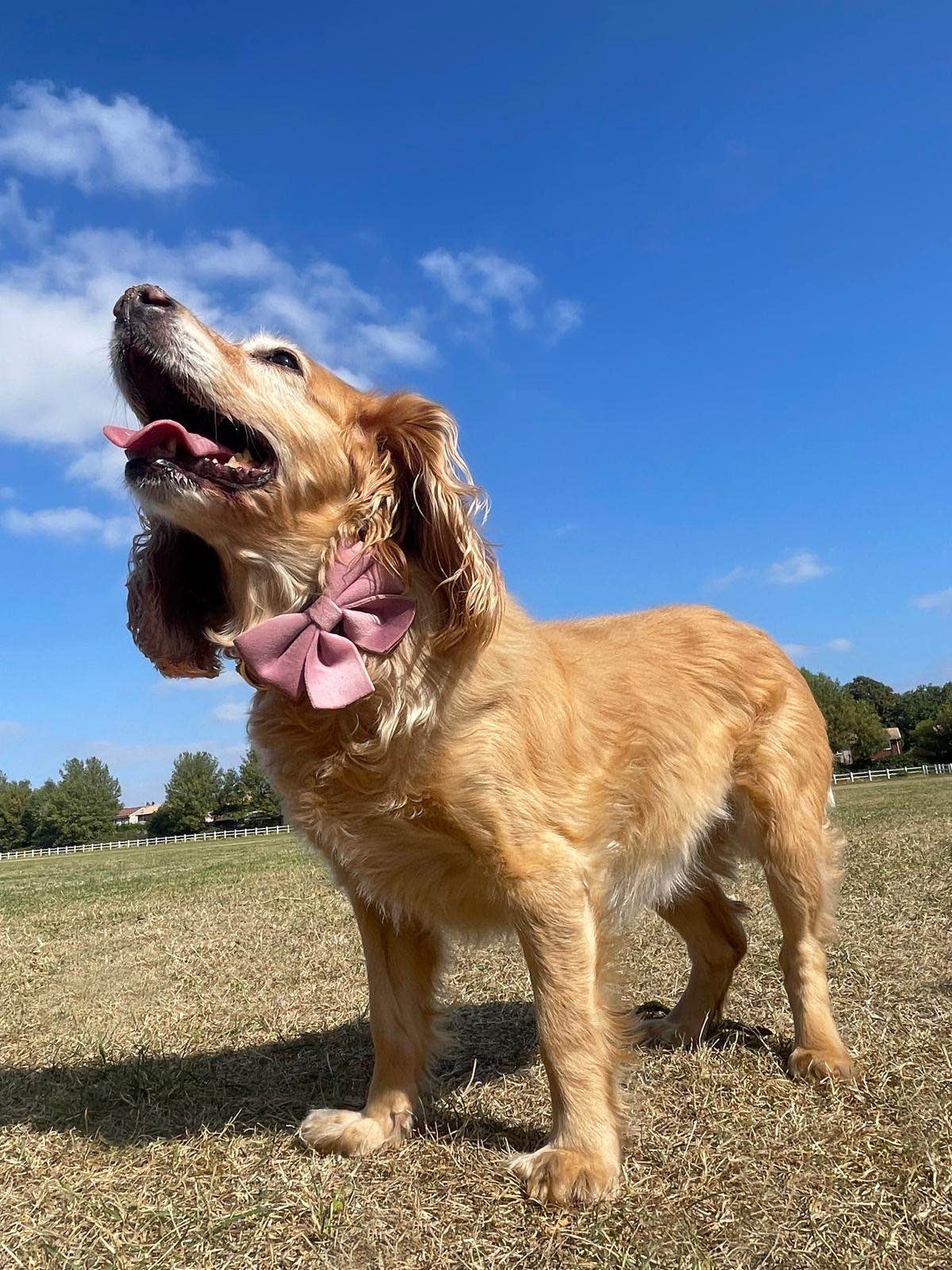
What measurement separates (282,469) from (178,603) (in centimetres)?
67

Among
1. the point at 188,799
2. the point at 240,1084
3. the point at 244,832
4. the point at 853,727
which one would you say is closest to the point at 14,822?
the point at 188,799

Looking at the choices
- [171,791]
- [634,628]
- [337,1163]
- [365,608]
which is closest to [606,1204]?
[337,1163]

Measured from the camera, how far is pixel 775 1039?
3.40m

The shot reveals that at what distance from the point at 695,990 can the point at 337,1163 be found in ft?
5.72

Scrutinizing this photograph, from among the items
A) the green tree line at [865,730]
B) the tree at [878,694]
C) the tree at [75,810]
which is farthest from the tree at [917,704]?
the tree at [75,810]

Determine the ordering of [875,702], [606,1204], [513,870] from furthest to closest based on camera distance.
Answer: [875,702] → [513,870] → [606,1204]

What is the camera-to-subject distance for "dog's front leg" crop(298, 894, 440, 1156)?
268cm

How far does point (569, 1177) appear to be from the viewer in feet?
7.29

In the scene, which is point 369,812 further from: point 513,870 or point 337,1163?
point 337,1163

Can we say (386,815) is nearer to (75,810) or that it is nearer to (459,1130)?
(459,1130)

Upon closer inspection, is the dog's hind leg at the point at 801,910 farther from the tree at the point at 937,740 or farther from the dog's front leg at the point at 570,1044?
the tree at the point at 937,740

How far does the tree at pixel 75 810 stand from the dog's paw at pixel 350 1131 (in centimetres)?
7356

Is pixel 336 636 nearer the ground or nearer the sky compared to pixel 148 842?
nearer the sky

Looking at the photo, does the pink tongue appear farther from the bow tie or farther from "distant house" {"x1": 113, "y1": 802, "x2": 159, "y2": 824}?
"distant house" {"x1": 113, "y1": 802, "x2": 159, "y2": 824}
